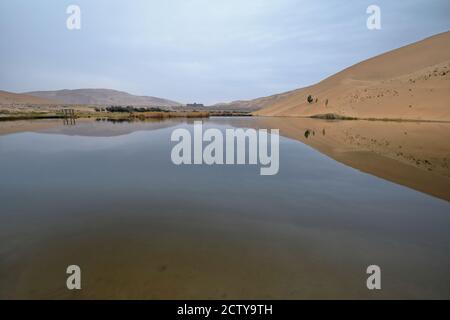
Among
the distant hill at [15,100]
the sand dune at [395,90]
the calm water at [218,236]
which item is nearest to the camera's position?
the calm water at [218,236]

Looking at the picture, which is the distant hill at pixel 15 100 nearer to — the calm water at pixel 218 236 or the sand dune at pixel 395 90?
the sand dune at pixel 395 90

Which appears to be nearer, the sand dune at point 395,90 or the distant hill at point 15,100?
the sand dune at point 395,90

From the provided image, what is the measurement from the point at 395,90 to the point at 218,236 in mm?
58683

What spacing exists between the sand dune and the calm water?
40.2 m

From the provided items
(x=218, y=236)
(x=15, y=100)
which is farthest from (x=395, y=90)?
(x=15, y=100)

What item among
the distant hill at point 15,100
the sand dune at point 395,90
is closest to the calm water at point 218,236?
the sand dune at point 395,90

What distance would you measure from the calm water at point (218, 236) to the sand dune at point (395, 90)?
4024cm

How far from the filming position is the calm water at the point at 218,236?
329cm

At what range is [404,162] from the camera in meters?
10.8

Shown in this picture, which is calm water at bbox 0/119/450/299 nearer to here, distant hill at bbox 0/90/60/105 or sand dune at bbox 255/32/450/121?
sand dune at bbox 255/32/450/121

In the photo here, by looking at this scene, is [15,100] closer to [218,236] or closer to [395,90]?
[395,90]

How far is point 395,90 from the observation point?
5084cm

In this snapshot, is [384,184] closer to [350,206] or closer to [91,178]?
[350,206]
